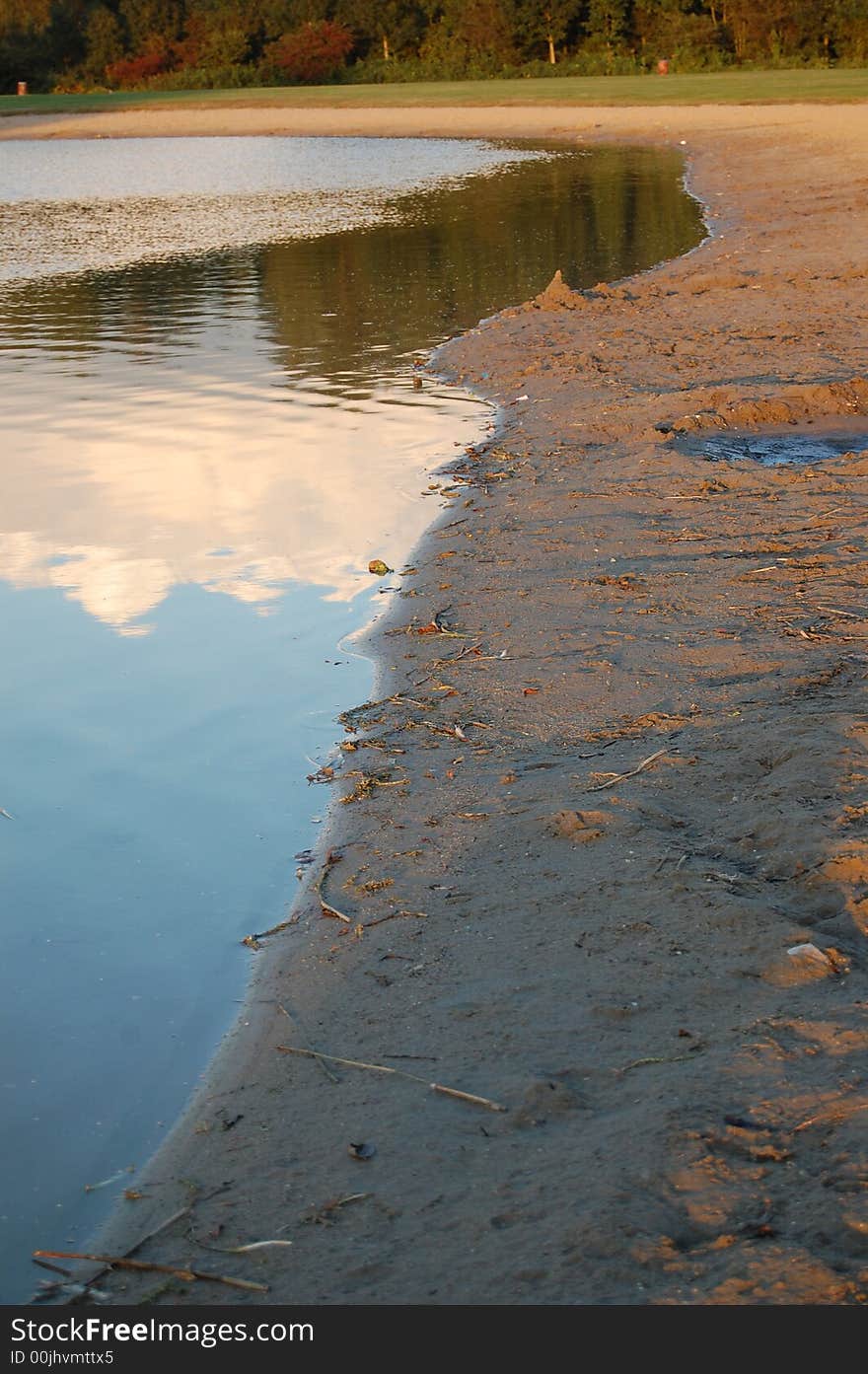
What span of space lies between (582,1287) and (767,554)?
4548 millimetres

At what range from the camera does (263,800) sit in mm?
4836

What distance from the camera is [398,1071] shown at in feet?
10.5

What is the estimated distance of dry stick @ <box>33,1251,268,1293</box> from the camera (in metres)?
2.59

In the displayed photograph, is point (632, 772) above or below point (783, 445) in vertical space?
below

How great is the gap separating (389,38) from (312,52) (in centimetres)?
474

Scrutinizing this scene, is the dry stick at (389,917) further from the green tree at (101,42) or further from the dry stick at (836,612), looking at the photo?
the green tree at (101,42)

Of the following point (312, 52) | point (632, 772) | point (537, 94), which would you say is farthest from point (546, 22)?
point (632, 772)

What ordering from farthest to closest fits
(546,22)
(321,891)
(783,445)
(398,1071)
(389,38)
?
(389,38), (546,22), (783,445), (321,891), (398,1071)

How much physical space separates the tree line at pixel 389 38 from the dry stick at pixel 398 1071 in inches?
2043

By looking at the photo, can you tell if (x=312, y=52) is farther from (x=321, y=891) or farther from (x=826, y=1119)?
(x=826, y=1119)

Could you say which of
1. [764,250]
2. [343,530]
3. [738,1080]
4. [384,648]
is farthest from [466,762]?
[764,250]

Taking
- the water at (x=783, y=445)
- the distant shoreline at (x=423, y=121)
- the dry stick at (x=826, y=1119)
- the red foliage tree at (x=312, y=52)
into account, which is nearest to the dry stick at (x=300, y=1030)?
the dry stick at (x=826, y=1119)

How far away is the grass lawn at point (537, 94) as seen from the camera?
40.0m

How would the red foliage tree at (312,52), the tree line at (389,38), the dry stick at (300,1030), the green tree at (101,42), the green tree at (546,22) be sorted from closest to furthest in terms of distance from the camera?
1. the dry stick at (300,1030)
2. the tree line at (389,38)
3. the green tree at (546,22)
4. the red foliage tree at (312,52)
5. the green tree at (101,42)
